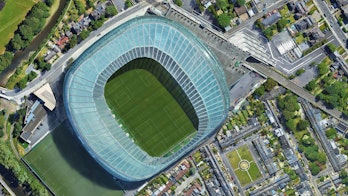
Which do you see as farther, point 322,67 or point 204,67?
point 322,67

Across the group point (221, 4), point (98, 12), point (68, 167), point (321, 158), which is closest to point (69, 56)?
point (98, 12)

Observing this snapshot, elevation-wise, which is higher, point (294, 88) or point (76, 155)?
point (76, 155)

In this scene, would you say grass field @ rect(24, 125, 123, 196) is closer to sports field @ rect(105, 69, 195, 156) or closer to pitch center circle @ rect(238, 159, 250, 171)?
sports field @ rect(105, 69, 195, 156)

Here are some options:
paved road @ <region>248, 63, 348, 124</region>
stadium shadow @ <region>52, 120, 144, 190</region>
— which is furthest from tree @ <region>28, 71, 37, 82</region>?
paved road @ <region>248, 63, 348, 124</region>

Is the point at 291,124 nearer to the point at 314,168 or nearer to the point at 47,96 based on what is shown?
the point at 314,168

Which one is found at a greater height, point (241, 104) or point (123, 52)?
point (123, 52)

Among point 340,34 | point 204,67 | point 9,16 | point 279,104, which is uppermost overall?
point 9,16

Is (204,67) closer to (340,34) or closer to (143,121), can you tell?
(143,121)

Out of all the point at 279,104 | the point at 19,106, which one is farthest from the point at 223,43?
the point at 19,106
